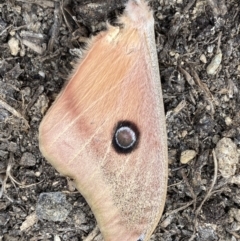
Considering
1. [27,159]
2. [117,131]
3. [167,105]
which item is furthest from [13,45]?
[167,105]

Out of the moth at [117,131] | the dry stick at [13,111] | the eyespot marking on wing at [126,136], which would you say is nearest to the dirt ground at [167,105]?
the dry stick at [13,111]

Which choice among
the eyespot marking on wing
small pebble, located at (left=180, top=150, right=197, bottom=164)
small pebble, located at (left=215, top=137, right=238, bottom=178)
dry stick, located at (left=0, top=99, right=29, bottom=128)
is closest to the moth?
the eyespot marking on wing

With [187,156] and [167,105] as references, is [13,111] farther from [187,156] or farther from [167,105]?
[187,156]

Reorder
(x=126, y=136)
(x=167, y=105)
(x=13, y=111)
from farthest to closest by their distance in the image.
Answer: (x=167, y=105), (x=13, y=111), (x=126, y=136)

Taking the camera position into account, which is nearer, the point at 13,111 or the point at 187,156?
the point at 13,111

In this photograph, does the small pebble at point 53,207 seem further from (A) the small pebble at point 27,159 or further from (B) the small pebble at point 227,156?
(B) the small pebble at point 227,156
